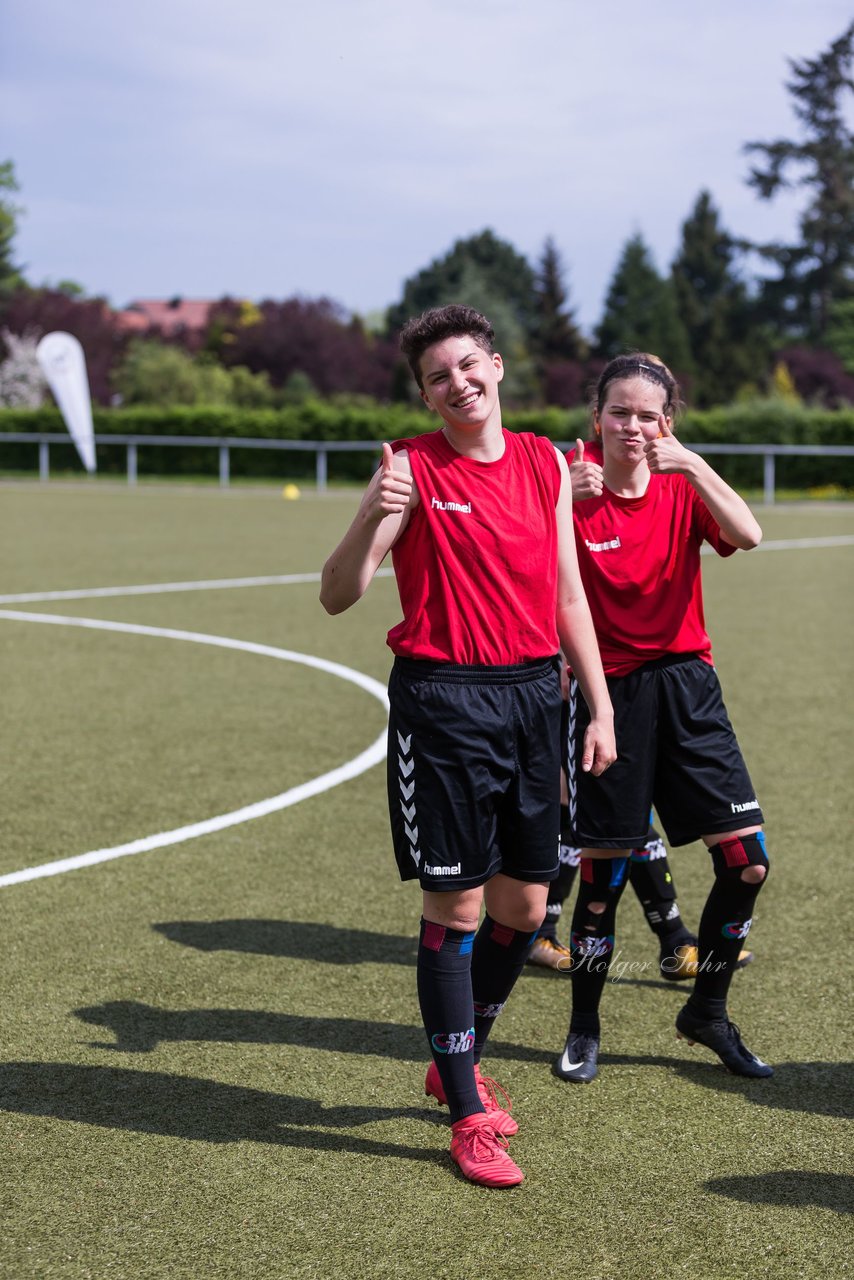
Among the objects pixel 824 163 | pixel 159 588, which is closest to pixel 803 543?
pixel 159 588

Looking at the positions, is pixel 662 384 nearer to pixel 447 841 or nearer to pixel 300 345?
pixel 447 841

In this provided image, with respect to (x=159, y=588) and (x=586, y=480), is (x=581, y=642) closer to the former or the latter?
(x=586, y=480)

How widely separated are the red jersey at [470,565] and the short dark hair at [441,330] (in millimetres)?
221

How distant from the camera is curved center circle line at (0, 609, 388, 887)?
5.54m

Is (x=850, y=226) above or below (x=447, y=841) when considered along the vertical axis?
above

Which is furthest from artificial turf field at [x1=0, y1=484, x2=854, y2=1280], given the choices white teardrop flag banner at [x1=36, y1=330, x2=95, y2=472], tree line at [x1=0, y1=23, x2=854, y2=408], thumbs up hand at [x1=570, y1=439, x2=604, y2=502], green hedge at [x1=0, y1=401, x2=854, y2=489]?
tree line at [x1=0, y1=23, x2=854, y2=408]

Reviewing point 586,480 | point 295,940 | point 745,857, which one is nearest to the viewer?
point 586,480

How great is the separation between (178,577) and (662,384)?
12.0 m

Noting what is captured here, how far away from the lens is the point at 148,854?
571cm

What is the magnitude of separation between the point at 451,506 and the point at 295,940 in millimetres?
2108

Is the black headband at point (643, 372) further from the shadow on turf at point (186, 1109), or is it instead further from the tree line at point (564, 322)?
the tree line at point (564, 322)

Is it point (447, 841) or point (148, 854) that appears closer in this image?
point (447, 841)

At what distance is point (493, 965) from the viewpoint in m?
3.59

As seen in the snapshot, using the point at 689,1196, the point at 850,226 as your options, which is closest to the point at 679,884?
the point at 689,1196
